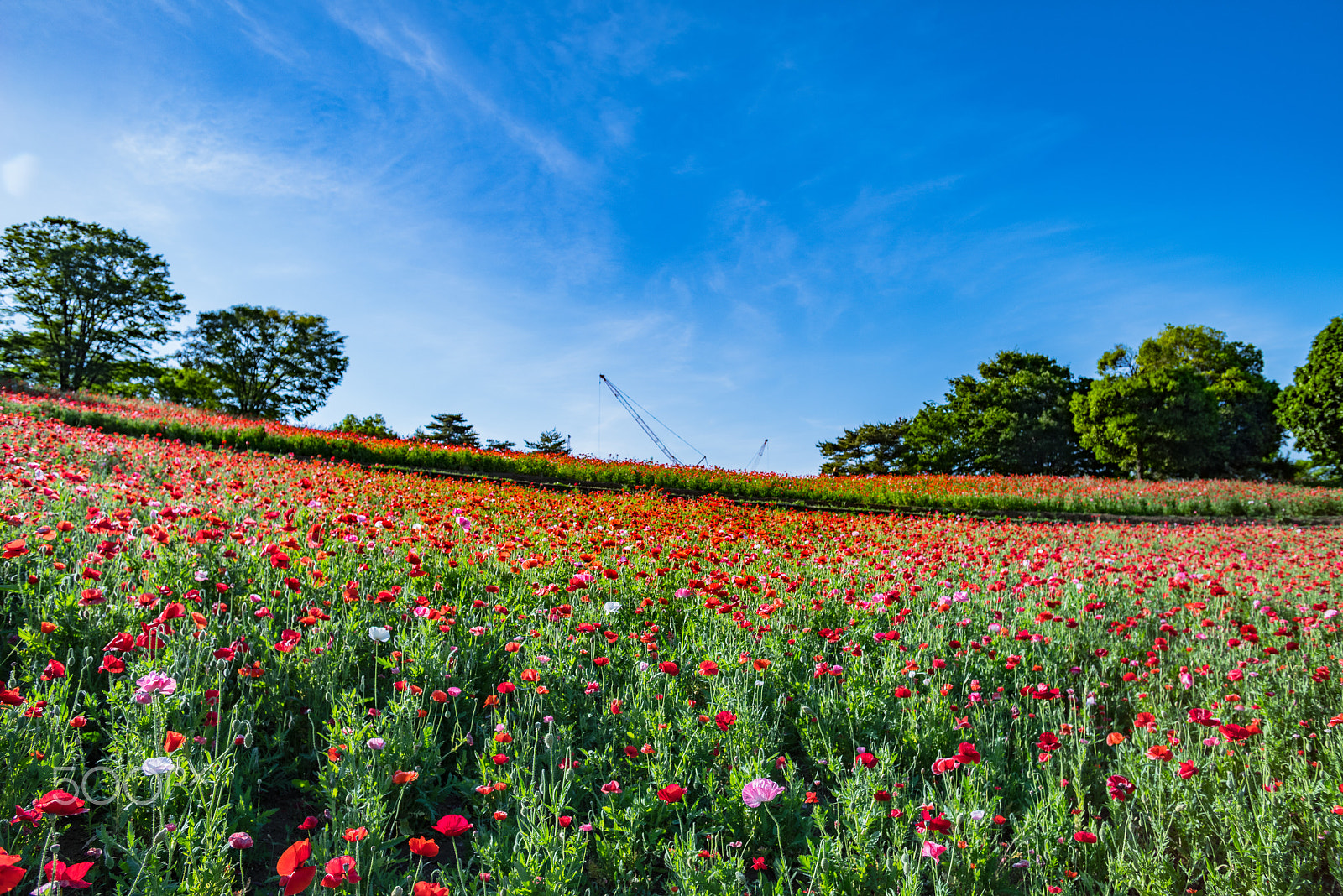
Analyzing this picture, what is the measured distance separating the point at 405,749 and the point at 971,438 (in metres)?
40.0

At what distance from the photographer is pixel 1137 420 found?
31.0m

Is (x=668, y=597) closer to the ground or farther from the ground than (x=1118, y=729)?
farther from the ground

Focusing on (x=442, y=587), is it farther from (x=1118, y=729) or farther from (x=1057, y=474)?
(x=1057, y=474)

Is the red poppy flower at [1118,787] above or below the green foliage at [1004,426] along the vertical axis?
below

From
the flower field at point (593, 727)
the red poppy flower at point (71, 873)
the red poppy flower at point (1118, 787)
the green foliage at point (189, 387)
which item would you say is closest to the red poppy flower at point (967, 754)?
the flower field at point (593, 727)

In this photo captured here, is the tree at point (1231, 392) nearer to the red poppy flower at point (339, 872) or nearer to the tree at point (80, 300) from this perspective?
the red poppy flower at point (339, 872)

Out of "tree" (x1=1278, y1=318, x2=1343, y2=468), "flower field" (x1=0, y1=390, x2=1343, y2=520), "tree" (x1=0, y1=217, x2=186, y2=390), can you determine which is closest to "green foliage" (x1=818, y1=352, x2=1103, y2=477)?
"tree" (x1=1278, y1=318, x2=1343, y2=468)

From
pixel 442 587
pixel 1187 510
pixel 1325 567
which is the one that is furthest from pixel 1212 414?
pixel 442 587

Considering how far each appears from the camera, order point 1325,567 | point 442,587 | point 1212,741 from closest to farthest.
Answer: point 1212,741 < point 442,587 < point 1325,567

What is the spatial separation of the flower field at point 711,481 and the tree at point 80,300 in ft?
75.6

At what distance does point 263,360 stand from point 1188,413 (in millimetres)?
54072

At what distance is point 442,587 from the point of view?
458 cm

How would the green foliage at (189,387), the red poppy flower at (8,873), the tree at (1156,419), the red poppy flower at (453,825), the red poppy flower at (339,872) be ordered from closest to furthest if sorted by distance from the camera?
the red poppy flower at (8,873)
the red poppy flower at (339,872)
the red poppy flower at (453,825)
the tree at (1156,419)
the green foliage at (189,387)

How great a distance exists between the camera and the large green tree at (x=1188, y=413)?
101 feet
